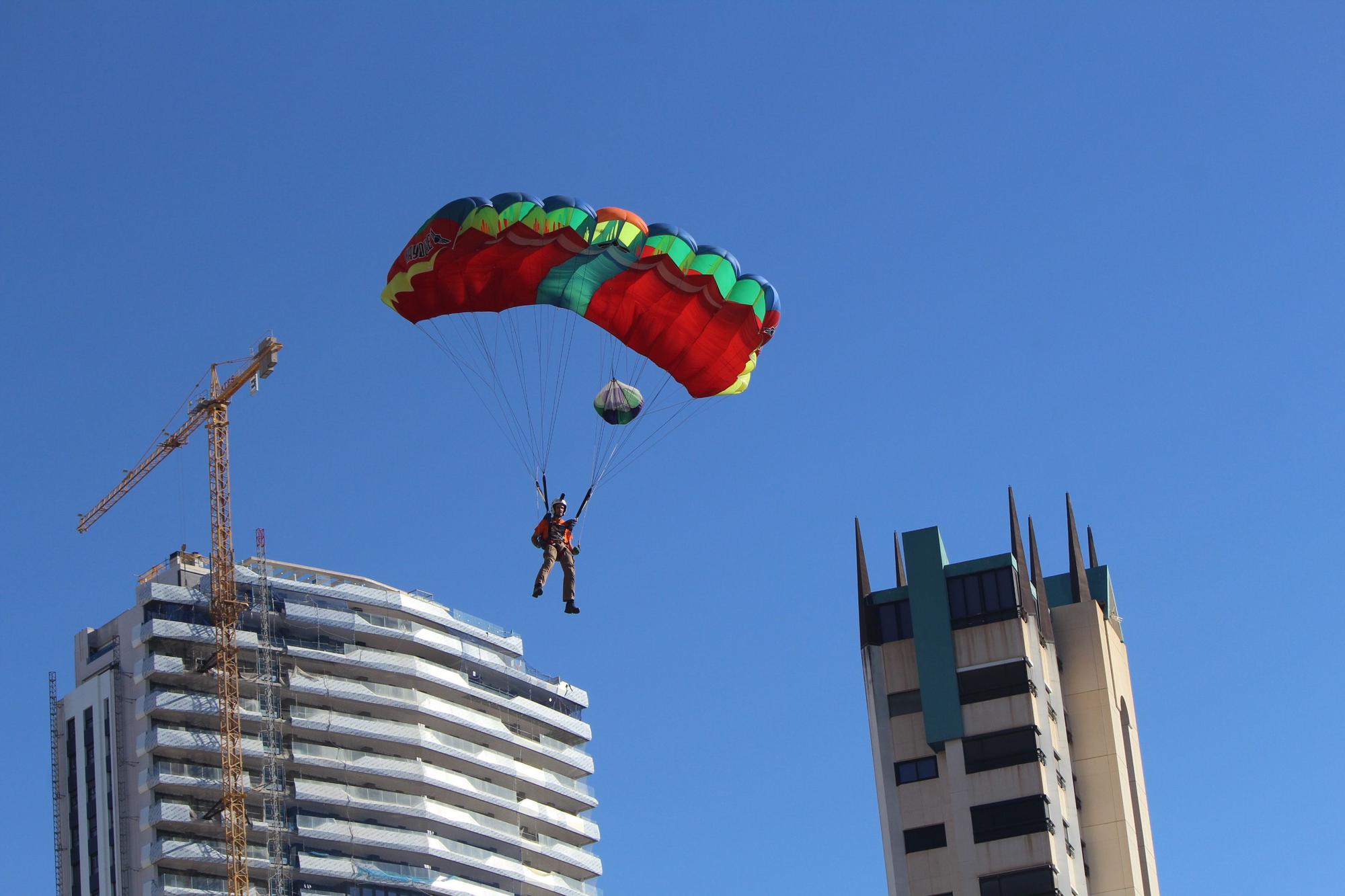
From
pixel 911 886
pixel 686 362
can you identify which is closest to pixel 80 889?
pixel 911 886

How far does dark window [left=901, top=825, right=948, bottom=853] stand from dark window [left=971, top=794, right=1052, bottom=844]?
115cm

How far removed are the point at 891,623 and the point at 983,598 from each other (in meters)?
3.58

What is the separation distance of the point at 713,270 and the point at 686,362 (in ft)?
9.38

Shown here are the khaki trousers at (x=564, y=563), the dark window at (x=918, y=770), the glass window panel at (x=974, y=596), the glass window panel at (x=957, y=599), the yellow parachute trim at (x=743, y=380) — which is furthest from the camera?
the glass window panel at (x=957, y=599)

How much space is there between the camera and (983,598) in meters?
83.1

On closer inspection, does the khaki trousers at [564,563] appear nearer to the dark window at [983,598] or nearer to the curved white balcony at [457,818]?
the dark window at [983,598]

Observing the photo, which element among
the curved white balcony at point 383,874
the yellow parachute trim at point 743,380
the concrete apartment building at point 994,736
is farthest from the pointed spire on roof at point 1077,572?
the curved white balcony at point 383,874

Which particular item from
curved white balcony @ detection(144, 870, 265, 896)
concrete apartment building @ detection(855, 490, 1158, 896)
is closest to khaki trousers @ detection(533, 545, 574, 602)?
concrete apartment building @ detection(855, 490, 1158, 896)

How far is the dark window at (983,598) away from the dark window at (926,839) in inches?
290

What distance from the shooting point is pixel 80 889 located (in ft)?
402

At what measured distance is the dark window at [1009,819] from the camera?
79.2 meters

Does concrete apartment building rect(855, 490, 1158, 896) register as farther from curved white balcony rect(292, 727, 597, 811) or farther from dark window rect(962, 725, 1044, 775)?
curved white balcony rect(292, 727, 597, 811)

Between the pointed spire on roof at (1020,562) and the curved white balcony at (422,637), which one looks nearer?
the pointed spire on roof at (1020,562)

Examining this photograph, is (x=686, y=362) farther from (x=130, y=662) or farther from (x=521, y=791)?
(x=521, y=791)
